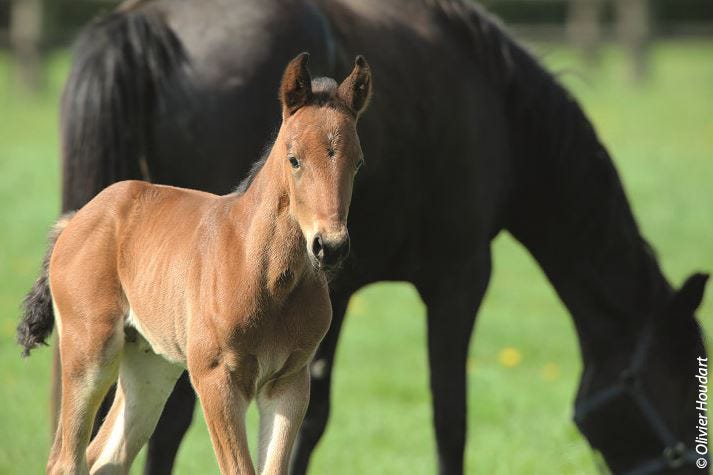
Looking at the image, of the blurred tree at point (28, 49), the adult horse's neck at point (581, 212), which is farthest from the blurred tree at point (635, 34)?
the adult horse's neck at point (581, 212)

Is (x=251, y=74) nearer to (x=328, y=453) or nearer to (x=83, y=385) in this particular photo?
(x=83, y=385)

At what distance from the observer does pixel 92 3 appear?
23109mm

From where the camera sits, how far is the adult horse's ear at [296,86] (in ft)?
8.77

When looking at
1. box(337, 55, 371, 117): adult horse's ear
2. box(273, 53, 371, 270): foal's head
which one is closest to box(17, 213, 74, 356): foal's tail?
box(273, 53, 371, 270): foal's head

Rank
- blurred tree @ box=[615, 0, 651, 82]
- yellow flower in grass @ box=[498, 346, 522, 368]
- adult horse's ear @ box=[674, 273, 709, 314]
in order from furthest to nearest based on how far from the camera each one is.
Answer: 1. blurred tree @ box=[615, 0, 651, 82]
2. yellow flower in grass @ box=[498, 346, 522, 368]
3. adult horse's ear @ box=[674, 273, 709, 314]

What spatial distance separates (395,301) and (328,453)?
12.4 ft

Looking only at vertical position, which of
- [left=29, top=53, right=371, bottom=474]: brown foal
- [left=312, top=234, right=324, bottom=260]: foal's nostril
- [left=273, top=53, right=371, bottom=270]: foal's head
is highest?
[left=273, top=53, right=371, bottom=270]: foal's head

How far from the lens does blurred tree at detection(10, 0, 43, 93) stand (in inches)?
736

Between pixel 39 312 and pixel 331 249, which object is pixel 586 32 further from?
pixel 331 249

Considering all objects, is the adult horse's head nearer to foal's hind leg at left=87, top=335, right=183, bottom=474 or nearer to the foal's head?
foal's hind leg at left=87, top=335, right=183, bottom=474

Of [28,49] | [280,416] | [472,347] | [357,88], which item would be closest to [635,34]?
[28,49]

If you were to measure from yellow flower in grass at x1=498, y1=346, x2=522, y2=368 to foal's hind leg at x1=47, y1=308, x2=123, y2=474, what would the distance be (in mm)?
4921

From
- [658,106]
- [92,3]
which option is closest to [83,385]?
[658,106]

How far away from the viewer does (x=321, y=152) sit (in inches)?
102
